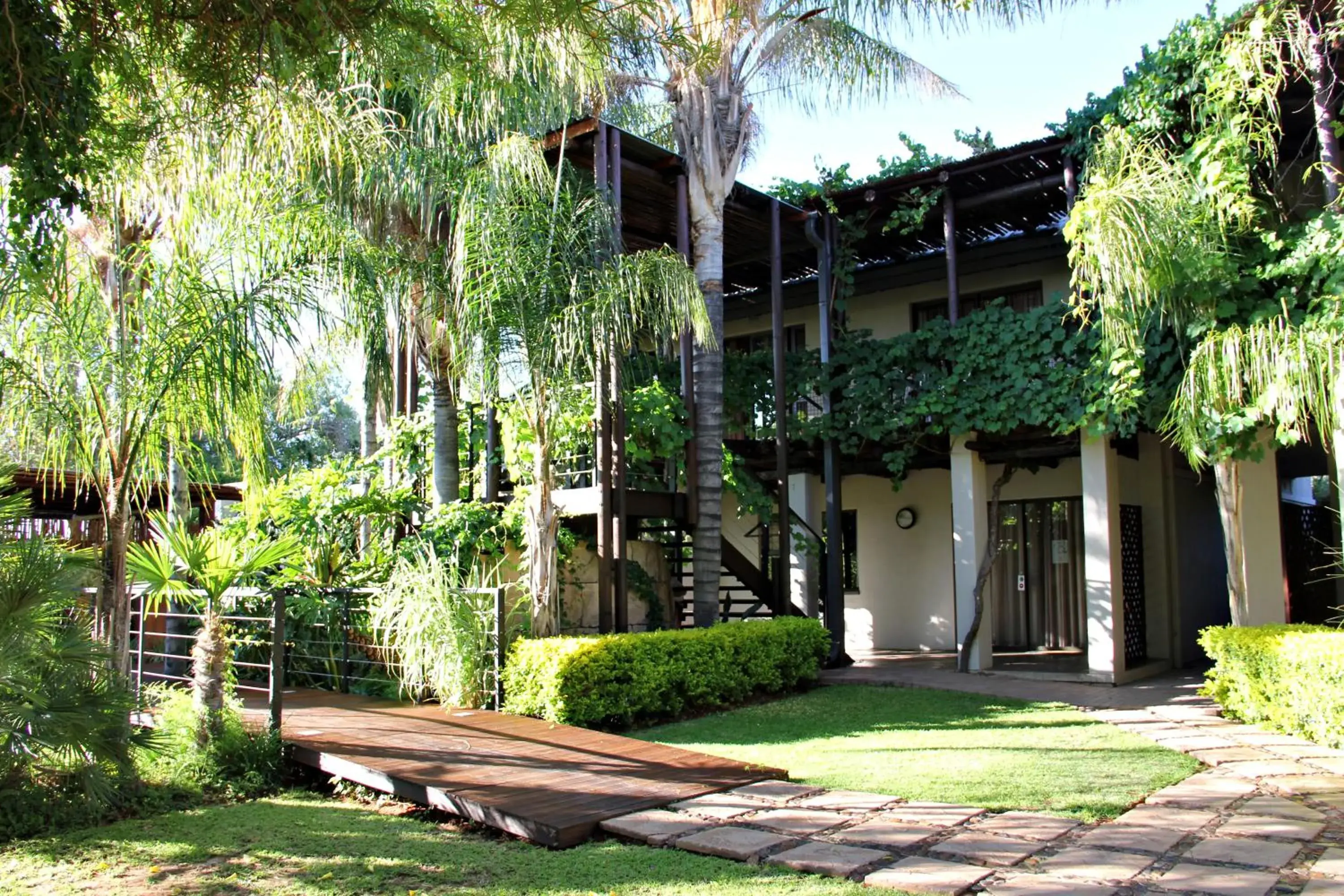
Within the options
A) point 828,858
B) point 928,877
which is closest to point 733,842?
point 828,858

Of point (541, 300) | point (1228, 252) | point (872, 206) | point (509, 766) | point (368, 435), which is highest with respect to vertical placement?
point (872, 206)

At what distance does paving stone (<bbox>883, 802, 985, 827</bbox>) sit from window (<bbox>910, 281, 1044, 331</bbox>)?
27.6 feet

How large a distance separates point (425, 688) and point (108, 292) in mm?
4040

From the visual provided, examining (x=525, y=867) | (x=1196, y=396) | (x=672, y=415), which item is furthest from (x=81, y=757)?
(x=1196, y=396)

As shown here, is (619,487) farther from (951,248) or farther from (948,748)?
(951,248)

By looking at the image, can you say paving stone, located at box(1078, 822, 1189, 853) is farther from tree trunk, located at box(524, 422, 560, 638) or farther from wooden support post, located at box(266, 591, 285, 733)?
tree trunk, located at box(524, 422, 560, 638)

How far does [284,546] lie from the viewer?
7145mm

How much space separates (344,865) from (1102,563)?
27.4 ft

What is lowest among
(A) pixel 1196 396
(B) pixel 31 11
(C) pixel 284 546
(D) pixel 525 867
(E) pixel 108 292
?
(D) pixel 525 867

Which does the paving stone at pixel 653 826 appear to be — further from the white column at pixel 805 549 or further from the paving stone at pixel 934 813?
the white column at pixel 805 549

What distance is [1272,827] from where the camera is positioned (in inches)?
197

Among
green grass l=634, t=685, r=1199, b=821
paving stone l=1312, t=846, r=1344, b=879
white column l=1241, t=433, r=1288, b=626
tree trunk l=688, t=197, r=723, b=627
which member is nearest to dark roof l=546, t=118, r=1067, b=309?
tree trunk l=688, t=197, r=723, b=627

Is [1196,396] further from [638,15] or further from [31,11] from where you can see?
[31,11]

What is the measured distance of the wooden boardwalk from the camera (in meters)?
5.33
